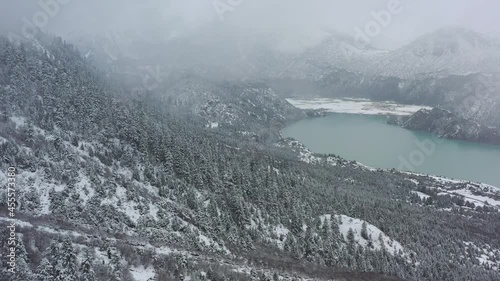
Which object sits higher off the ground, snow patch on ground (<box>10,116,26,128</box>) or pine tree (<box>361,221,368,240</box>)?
snow patch on ground (<box>10,116,26,128</box>)

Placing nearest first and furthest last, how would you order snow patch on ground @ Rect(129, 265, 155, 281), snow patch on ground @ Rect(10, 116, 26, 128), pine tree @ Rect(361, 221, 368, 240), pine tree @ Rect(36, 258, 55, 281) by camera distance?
pine tree @ Rect(36, 258, 55, 281), snow patch on ground @ Rect(129, 265, 155, 281), snow patch on ground @ Rect(10, 116, 26, 128), pine tree @ Rect(361, 221, 368, 240)

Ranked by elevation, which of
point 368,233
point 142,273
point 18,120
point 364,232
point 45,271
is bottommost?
point 142,273

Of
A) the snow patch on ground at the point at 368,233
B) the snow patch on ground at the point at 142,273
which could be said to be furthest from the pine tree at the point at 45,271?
the snow patch on ground at the point at 368,233

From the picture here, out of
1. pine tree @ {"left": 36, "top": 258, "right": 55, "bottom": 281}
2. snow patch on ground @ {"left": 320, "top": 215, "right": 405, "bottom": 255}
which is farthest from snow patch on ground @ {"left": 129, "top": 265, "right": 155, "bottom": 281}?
snow patch on ground @ {"left": 320, "top": 215, "right": 405, "bottom": 255}

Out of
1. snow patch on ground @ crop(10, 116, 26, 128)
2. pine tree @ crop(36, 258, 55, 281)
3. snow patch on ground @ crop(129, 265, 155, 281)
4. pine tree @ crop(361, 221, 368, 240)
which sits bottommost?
snow patch on ground @ crop(129, 265, 155, 281)

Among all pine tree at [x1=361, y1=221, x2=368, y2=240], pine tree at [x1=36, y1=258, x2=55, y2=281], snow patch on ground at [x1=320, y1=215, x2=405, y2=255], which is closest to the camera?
pine tree at [x1=36, y1=258, x2=55, y2=281]

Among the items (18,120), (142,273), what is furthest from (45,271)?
(18,120)

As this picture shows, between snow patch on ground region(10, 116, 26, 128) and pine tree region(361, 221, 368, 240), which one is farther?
pine tree region(361, 221, 368, 240)

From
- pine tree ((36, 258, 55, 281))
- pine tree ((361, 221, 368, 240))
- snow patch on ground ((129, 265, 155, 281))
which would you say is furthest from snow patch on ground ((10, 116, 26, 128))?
pine tree ((361, 221, 368, 240))

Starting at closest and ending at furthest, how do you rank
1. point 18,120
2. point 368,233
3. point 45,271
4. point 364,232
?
point 45,271
point 18,120
point 364,232
point 368,233

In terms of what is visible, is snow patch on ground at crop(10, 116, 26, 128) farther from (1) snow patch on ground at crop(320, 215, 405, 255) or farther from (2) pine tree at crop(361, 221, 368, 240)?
(2) pine tree at crop(361, 221, 368, 240)

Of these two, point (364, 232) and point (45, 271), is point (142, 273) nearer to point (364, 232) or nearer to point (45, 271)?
point (45, 271)

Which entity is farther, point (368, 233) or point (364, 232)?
point (368, 233)
